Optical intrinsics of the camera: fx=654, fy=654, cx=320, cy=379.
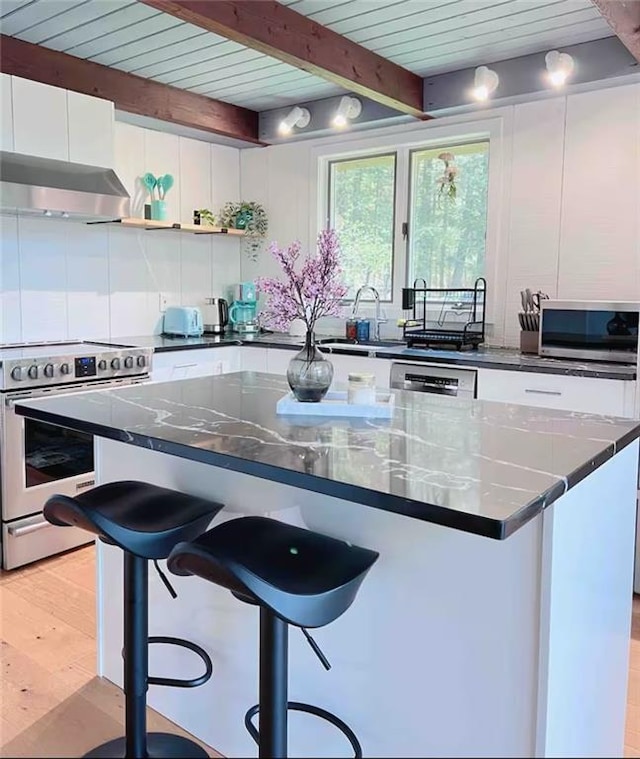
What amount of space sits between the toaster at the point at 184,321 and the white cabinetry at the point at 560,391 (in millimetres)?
1938

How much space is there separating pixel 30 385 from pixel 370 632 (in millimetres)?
2155

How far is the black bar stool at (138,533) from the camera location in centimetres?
144

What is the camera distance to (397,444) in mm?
1520

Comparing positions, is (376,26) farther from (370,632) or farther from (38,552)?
(38,552)

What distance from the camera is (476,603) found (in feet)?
4.10

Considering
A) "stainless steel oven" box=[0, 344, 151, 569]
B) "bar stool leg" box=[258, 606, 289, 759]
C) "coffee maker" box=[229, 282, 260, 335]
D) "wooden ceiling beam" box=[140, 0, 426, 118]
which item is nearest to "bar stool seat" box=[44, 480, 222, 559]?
"bar stool leg" box=[258, 606, 289, 759]

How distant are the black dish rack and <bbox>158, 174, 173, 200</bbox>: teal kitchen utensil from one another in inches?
65.8

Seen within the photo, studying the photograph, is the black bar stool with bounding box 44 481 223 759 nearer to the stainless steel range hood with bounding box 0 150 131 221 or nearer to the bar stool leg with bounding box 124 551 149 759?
the bar stool leg with bounding box 124 551 149 759

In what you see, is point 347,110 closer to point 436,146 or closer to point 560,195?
point 436,146

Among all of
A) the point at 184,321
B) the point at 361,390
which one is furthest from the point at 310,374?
the point at 184,321

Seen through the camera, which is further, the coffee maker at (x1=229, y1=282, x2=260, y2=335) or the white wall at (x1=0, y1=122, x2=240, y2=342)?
the coffee maker at (x1=229, y1=282, x2=260, y2=335)

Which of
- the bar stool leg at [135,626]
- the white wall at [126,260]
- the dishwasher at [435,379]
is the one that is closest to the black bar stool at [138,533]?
the bar stool leg at [135,626]

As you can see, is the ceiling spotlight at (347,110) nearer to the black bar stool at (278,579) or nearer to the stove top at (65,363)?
the stove top at (65,363)

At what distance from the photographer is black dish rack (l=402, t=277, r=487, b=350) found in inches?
146
